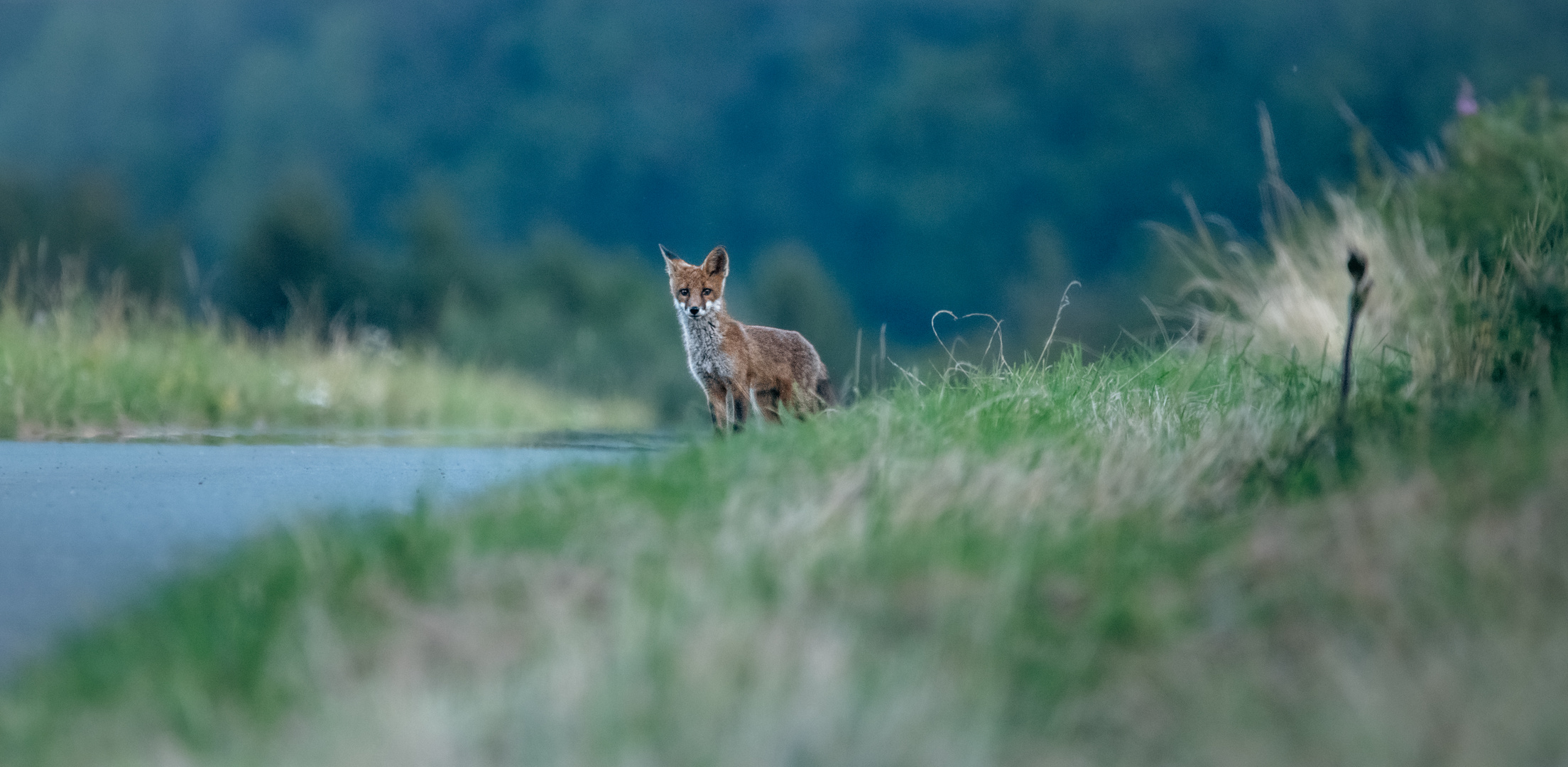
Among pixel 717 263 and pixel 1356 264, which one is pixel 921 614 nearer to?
pixel 1356 264

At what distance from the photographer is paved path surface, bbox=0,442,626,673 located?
3.87 m

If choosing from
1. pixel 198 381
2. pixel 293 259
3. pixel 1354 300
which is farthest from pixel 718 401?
pixel 293 259

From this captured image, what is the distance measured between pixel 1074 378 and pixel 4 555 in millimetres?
3983

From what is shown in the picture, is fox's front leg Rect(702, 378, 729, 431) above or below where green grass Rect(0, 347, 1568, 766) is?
above

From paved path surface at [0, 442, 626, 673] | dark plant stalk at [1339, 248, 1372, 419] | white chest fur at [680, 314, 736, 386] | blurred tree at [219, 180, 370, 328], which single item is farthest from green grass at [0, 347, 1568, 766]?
blurred tree at [219, 180, 370, 328]

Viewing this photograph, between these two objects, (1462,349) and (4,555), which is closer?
(4,555)

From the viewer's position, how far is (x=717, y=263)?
7289mm

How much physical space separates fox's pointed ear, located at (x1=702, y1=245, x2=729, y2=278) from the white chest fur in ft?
0.89

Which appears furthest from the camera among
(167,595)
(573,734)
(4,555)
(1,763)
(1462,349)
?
(1462,349)

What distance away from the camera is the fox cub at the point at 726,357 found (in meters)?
7.10

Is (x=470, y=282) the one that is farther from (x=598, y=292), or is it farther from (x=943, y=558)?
(x=943, y=558)

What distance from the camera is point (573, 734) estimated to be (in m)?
2.52

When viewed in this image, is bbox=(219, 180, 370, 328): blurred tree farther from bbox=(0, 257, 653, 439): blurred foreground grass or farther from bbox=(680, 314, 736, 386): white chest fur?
bbox=(680, 314, 736, 386): white chest fur

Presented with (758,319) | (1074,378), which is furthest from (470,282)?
(1074,378)
